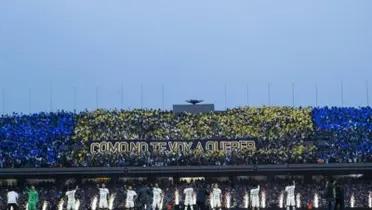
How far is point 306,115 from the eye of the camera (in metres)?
58.9

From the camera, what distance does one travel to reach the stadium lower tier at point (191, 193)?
1414 inches

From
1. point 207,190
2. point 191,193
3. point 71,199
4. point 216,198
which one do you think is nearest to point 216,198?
point 216,198

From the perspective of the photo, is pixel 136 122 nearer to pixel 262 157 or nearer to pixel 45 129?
pixel 45 129

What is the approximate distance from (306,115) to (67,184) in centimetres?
1997

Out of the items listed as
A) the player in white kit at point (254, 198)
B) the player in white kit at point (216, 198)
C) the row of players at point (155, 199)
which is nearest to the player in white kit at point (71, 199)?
the row of players at point (155, 199)

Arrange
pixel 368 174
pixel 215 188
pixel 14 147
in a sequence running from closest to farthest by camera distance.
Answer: pixel 215 188 < pixel 368 174 < pixel 14 147

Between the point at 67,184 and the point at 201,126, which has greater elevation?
the point at 201,126

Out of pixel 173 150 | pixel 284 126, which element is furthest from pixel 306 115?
pixel 173 150

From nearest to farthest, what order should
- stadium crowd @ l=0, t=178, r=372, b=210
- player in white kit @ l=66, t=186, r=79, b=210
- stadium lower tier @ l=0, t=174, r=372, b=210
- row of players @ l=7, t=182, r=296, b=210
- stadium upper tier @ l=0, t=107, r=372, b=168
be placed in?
row of players @ l=7, t=182, r=296, b=210, stadium lower tier @ l=0, t=174, r=372, b=210, player in white kit @ l=66, t=186, r=79, b=210, stadium crowd @ l=0, t=178, r=372, b=210, stadium upper tier @ l=0, t=107, r=372, b=168

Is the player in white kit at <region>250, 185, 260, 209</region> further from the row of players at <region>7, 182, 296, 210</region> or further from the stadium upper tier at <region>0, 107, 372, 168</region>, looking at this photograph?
the stadium upper tier at <region>0, 107, 372, 168</region>

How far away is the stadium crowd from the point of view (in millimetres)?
41188

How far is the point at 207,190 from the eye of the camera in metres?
39.1

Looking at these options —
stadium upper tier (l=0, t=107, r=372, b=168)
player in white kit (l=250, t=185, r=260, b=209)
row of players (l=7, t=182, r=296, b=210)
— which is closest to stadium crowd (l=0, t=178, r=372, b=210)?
row of players (l=7, t=182, r=296, b=210)

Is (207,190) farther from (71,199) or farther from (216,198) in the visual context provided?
(71,199)
